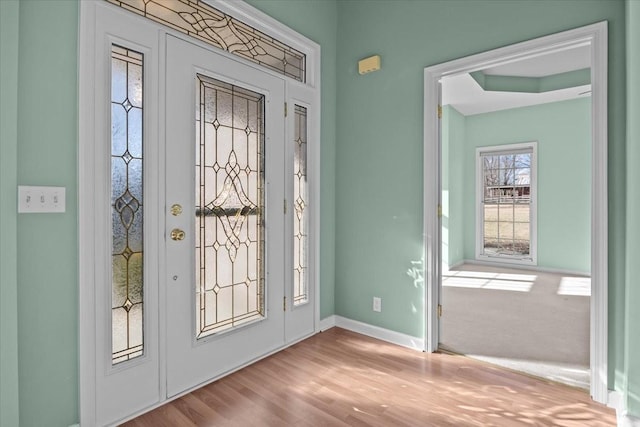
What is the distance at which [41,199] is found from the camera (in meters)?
1.58

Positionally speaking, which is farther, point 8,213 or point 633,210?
point 633,210

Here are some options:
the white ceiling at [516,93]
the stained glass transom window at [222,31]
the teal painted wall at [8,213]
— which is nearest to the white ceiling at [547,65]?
the white ceiling at [516,93]

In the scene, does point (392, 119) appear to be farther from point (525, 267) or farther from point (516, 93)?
point (525, 267)

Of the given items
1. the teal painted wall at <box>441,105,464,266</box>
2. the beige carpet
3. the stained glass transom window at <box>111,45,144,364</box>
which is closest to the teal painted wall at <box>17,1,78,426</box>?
the stained glass transom window at <box>111,45,144,364</box>

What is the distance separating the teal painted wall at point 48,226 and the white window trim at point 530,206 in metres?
6.61

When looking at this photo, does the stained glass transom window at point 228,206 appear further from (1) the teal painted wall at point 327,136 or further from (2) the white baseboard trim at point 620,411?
(2) the white baseboard trim at point 620,411

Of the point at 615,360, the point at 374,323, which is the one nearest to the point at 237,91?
the point at 374,323

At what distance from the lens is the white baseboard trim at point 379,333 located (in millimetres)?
2867

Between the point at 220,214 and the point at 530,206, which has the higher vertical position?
the point at 530,206

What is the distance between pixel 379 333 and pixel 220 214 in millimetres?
1741

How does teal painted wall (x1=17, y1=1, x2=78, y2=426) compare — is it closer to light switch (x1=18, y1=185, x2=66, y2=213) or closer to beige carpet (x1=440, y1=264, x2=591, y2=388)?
light switch (x1=18, y1=185, x2=66, y2=213)

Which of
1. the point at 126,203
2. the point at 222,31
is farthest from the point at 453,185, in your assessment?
the point at 126,203

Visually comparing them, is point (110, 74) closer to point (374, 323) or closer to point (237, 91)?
point (237, 91)

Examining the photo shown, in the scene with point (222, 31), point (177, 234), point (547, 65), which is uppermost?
point (547, 65)
